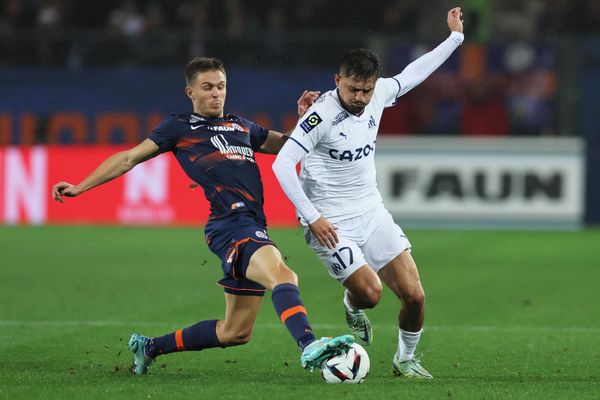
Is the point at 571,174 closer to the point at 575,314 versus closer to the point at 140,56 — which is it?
the point at 140,56

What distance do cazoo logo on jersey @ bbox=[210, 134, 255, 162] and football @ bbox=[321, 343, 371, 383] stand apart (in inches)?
58.2

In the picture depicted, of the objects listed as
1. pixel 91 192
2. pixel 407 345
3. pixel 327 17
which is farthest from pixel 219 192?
pixel 327 17

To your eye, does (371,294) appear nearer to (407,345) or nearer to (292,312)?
(407,345)

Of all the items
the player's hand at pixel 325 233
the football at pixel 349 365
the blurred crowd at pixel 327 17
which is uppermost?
the blurred crowd at pixel 327 17

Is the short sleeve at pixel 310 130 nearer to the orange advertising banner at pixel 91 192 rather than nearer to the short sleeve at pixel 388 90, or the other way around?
the short sleeve at pixel 388 90

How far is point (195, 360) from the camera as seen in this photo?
852 cm

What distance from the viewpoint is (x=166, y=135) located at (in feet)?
25.0

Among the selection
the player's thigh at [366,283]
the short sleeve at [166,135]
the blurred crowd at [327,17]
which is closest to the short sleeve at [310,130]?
the short sleeve at [166,135]

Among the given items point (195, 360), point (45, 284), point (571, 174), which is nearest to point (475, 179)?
point (571, 174)

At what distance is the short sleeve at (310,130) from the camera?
25.0 feet

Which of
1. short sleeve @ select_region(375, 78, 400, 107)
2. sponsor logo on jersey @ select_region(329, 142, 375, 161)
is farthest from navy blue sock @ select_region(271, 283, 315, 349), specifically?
short sleeve @ select_region(375, 78, 400, 107)

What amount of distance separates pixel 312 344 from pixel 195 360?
204 cm

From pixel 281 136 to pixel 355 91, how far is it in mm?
686

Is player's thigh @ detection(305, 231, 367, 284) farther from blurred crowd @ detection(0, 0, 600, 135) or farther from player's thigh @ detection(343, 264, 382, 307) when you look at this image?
blurred crowd @ detection(0, 0, 600, 135)
